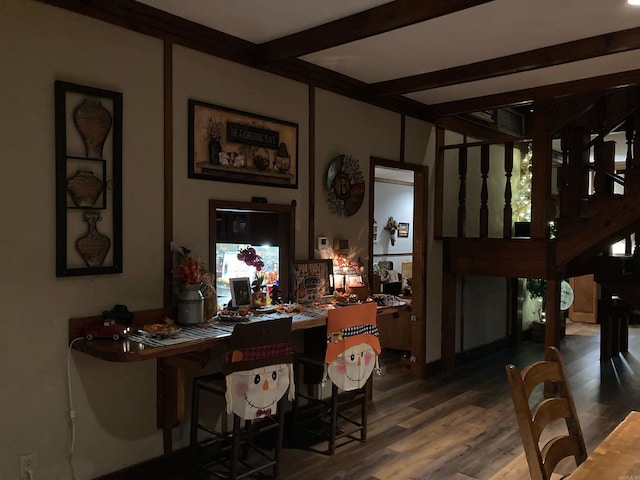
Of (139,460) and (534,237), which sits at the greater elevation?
(534,237)

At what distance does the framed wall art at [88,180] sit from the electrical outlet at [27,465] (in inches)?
34.8

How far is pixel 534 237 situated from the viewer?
474 cm

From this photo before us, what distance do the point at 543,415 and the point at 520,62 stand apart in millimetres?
2689

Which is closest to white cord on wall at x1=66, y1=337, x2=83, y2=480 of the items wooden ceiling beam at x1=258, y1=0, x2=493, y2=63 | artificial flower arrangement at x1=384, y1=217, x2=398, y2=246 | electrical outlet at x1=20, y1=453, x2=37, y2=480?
electrical outlet at x1=20, y1=453, x2=37, y2=480

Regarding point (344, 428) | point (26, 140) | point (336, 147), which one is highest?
point (336, 147)

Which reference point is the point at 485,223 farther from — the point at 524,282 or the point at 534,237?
the point at 524,282

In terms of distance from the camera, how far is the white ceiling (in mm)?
2885

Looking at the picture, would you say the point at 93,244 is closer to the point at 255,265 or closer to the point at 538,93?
the point at 255,265

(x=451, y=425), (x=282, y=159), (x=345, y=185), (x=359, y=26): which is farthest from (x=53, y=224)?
(x=451, y=425)

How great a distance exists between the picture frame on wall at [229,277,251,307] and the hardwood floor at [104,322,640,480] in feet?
3.29

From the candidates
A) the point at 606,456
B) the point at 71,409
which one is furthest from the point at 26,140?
the point at 606,456

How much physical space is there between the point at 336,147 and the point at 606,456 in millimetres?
3048

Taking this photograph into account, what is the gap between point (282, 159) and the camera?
3730 millimetres

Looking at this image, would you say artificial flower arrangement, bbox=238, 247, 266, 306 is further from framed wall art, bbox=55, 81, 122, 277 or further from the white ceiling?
the white ceiling
